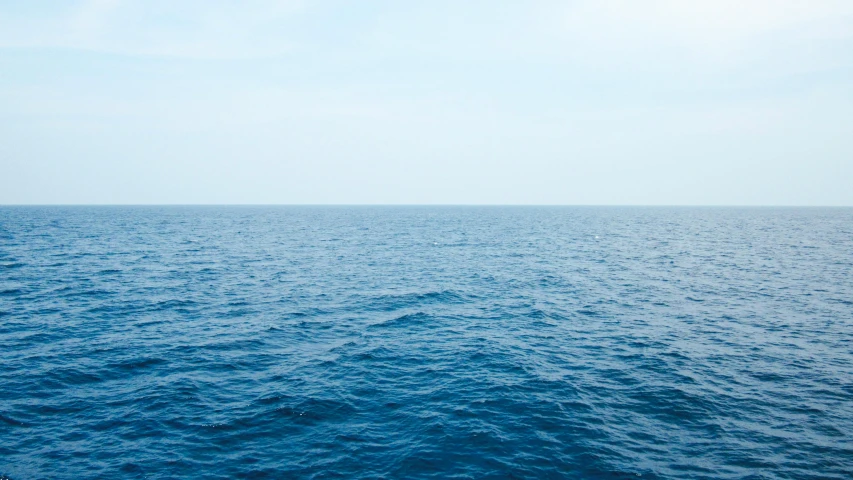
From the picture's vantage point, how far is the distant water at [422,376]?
2133 cm

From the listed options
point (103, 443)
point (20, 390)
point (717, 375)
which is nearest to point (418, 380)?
point (103, 443)

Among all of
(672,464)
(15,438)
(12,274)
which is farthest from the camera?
(12,274)

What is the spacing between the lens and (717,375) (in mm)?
30891

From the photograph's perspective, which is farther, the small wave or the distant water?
the small wave

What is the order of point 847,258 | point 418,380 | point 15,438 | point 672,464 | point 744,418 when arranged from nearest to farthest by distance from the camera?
1. point 672,464
2. point 15,438
3. point 744,418
4. point 418,380
5. point 847,258

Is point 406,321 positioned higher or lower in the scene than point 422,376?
higher

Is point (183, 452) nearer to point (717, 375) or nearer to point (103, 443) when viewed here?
point (103, 443)

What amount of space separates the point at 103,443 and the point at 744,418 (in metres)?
34.0

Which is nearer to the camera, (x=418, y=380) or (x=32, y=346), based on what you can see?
(x=418, y=380)

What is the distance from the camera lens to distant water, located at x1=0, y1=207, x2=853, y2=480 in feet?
70.0

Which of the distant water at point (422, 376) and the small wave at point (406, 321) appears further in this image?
the small wave at point (406, 321)

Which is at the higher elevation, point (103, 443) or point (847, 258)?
point (847, 258)

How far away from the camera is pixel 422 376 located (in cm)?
3084

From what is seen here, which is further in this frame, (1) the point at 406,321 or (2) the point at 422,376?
(1) the point at 406,321
